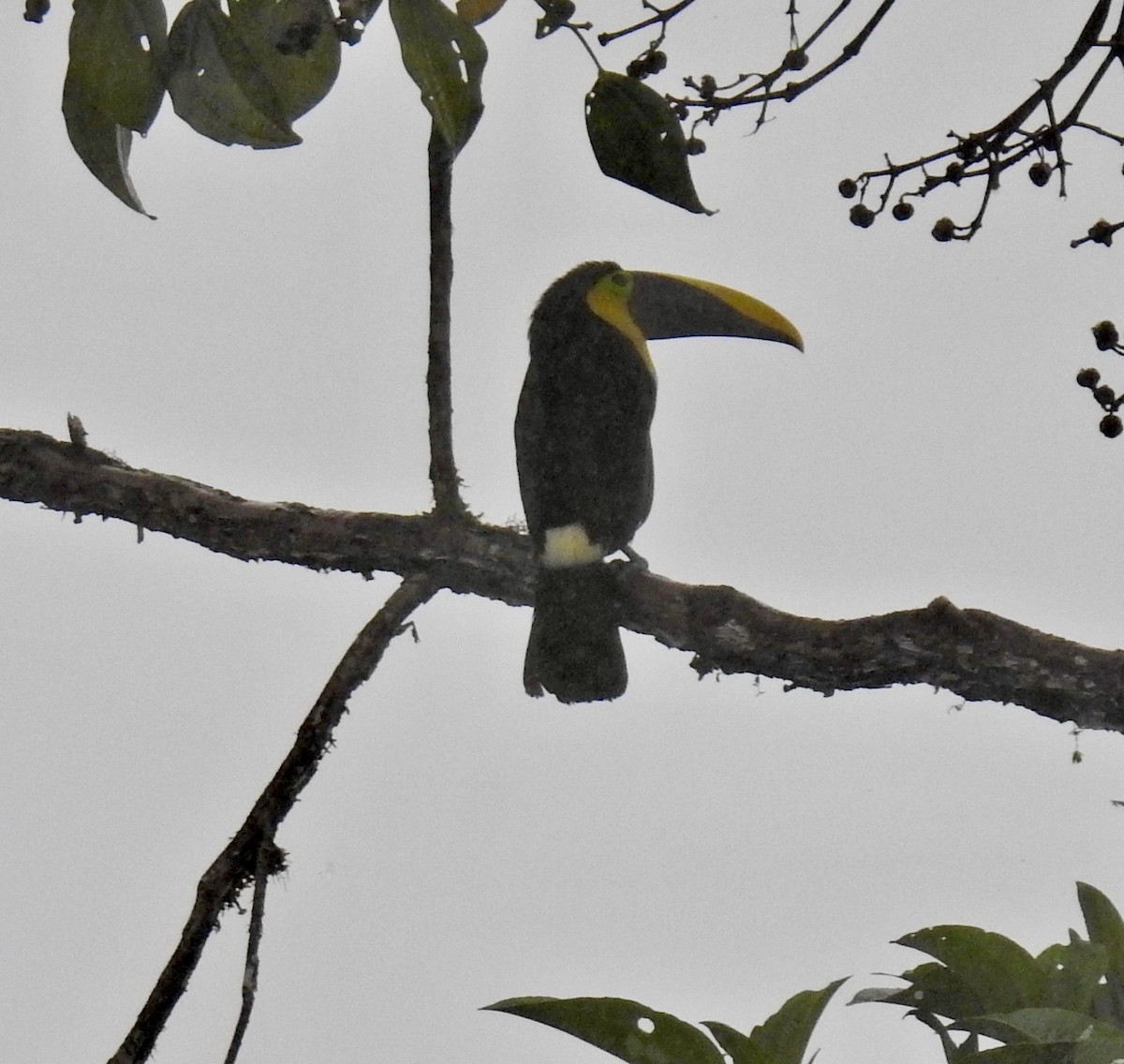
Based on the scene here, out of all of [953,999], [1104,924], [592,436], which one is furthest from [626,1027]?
[592,436]

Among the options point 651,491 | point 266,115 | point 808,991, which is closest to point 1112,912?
point 808,991

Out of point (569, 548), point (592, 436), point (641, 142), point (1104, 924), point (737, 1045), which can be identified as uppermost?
point (592, 436)

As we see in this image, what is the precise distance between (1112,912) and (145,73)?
924 millimetres

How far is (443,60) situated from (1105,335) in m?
0.53

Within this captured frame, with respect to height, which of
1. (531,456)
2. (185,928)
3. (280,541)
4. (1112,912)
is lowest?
(185,928)

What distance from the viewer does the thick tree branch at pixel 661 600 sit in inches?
50.8

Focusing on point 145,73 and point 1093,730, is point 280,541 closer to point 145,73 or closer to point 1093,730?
point 145,73

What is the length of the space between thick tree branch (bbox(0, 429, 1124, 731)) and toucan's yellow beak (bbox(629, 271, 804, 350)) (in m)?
0.70

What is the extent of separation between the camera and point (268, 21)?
0.78 metres

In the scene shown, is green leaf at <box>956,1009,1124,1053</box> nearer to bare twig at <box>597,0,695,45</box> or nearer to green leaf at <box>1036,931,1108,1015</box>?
green leaf at <box>1036,931,1108,1015</box>

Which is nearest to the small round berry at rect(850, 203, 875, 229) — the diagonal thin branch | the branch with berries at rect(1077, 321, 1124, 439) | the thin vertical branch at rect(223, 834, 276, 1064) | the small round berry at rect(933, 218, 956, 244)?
the small round berry at rect(933, 218, 956, 244)

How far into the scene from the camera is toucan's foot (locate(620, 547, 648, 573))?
5.68 feet

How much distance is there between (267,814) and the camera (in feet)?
4.68

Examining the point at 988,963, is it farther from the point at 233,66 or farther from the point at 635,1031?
the point at 233,66
